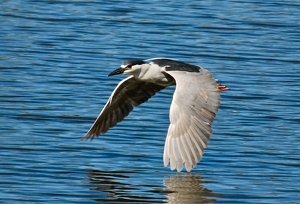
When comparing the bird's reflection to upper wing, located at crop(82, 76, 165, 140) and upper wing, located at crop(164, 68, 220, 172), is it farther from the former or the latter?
upper wing, located at crop(82, 76, 165, 140)

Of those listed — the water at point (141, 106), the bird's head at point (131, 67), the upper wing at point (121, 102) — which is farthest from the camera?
the upper wing at point (121, 102)

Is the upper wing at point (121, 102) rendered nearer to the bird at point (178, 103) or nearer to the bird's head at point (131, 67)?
the bird at point (178, 103)

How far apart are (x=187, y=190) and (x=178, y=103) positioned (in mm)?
948

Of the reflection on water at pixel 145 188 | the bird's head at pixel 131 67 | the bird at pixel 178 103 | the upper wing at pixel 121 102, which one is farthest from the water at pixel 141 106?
the bird's head at pixel 131 67

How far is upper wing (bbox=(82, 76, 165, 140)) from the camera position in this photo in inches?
412

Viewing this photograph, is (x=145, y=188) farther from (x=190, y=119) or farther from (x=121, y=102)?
(x=121, y=102)

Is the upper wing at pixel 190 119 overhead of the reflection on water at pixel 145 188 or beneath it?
overhead

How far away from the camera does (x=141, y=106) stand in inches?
487

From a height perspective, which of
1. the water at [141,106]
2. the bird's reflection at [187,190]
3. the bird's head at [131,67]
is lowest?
the bird's reflection at [187,190]

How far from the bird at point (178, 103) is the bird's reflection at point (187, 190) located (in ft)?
1.48

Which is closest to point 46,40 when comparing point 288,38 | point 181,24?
point 181,24

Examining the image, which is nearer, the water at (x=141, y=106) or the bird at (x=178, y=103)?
the bird at (x=178, y=103)

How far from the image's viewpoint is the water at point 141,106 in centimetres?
916

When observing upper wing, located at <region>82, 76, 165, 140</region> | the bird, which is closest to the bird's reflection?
the bird
